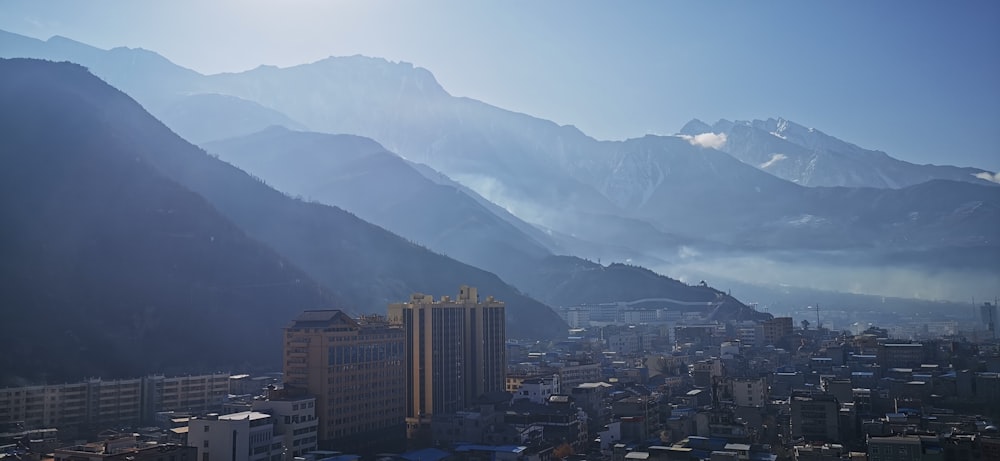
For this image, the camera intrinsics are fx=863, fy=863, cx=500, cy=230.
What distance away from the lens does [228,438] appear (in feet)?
79.9

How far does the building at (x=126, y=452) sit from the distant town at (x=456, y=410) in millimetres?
52

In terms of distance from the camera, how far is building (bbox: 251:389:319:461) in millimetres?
26781

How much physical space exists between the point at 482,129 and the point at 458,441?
162m

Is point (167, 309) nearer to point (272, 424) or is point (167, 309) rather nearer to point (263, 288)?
point (263, 288)

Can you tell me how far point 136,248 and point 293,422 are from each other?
104ft

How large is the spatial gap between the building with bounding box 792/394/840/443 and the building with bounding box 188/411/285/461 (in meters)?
19.9

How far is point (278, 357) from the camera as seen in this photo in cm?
5216

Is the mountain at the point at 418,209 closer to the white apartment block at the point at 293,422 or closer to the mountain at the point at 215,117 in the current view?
the mountain at the point at 215,117

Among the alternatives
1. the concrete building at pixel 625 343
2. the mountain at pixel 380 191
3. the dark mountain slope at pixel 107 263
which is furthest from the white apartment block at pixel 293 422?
the mountain at pixel 380 191

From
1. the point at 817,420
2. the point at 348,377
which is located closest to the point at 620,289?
the point at 817,420

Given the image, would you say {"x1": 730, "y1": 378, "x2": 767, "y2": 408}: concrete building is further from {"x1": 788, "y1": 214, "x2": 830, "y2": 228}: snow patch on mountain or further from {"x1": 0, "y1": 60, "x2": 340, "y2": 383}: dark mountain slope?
{"x1": 788, "y1": 214, "x2": 830, "y2": 228}: snow patch on mountain

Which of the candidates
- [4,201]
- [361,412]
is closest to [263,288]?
[4,201]

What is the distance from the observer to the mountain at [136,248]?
46062mm

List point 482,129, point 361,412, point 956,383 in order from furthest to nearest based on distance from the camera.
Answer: point 482,129 < point 956,383 < point 361,412
